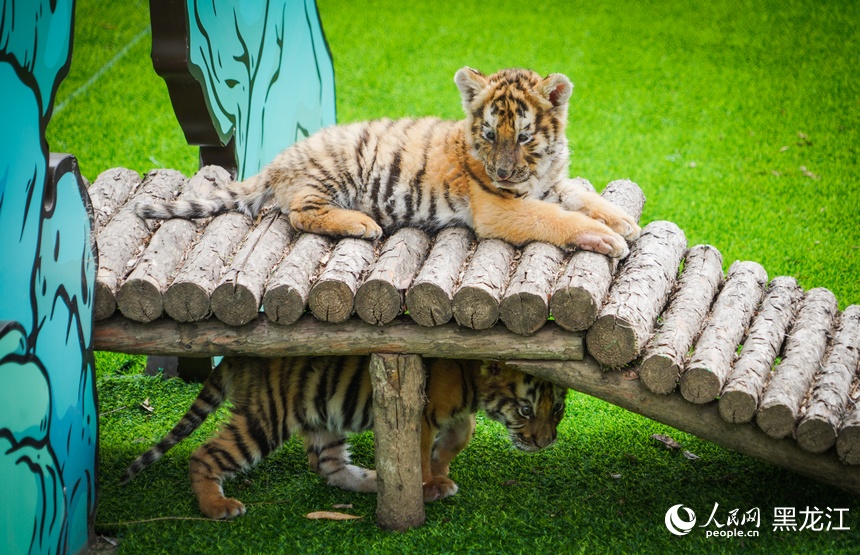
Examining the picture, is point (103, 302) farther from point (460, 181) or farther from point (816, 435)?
point (816, 435)

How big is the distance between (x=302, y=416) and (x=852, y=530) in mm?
2302

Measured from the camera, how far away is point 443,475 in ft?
13.6

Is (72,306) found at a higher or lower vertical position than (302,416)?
higher

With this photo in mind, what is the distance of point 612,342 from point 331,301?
106cm

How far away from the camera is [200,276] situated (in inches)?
137

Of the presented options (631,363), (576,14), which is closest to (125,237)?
(631,363)

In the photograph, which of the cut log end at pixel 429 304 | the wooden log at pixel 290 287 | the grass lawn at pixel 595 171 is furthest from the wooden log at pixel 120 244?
the cut log end at pixel 429 304

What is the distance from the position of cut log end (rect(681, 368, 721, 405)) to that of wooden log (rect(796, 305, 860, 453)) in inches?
13.4

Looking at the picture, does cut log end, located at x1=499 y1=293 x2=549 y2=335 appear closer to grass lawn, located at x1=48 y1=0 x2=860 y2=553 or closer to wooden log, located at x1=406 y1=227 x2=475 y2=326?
wooden log, located at x1=406 y1=227 x2=475 y2=326

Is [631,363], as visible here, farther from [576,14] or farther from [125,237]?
[576,14]

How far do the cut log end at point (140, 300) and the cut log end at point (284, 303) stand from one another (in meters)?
0.43

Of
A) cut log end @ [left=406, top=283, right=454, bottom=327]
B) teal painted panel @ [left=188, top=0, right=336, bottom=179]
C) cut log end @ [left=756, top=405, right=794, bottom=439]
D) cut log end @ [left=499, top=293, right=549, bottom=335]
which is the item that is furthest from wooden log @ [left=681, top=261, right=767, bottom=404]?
teal painted panel @ [left=188, top=0, right=336, bottom=179]

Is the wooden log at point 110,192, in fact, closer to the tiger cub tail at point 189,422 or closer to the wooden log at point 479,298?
the tiger cub tail at point 189,422

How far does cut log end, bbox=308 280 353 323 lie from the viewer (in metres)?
3.39
